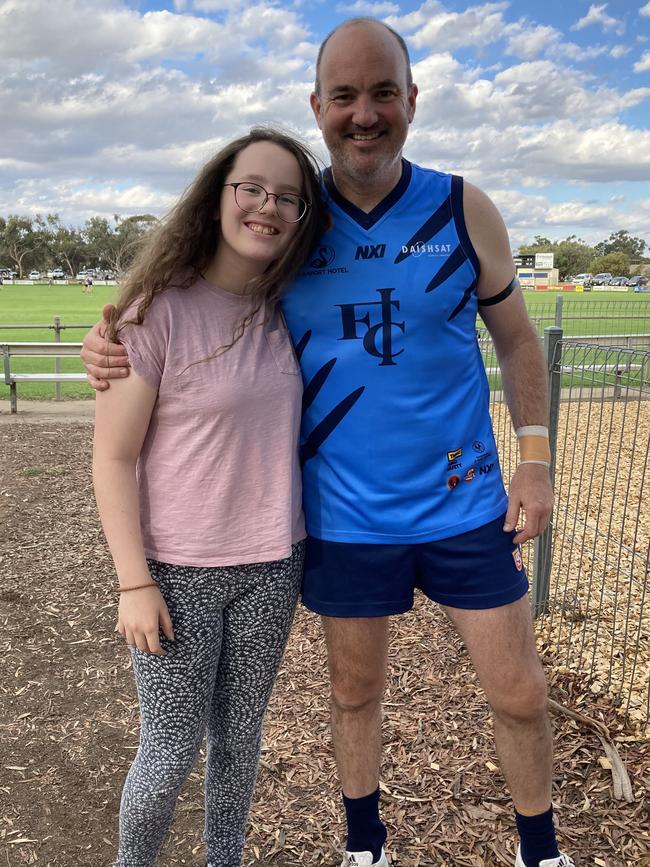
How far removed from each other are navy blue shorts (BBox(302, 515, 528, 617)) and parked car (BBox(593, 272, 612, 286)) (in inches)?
3609

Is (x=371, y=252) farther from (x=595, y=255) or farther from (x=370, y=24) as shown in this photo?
(x=595, y=255)

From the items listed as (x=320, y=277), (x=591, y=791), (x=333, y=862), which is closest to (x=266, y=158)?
(x=320, y=277)

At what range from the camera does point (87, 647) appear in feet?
14.0

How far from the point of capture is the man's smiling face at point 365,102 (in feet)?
7.11

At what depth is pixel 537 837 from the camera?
237cm

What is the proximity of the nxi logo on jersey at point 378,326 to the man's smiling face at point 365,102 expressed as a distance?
1.21 ft

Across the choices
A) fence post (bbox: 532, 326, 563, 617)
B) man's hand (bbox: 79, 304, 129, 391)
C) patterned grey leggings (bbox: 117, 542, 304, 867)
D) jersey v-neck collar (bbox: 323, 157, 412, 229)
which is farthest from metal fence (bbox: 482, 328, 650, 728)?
man's hand (bbox: 79, 304, 129, 391)

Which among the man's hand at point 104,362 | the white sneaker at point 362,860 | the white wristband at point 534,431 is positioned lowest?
the white sneaker at point 362,860

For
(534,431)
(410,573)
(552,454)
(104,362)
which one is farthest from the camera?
(552,454)

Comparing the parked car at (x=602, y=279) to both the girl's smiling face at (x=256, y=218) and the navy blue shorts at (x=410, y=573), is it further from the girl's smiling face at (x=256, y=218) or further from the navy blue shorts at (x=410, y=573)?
the girl's smiling face at (x=256, y=218)

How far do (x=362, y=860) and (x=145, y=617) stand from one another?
127 centimetres

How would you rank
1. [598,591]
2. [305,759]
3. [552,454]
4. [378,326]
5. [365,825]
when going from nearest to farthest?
[378,326] → [365,825] → [305,759] → [552,454] → [598,591]

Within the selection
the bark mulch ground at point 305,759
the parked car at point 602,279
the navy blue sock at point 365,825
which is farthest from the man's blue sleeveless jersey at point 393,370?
the parked car at point 602,279

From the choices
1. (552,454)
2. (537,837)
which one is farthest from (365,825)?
(552,454)
